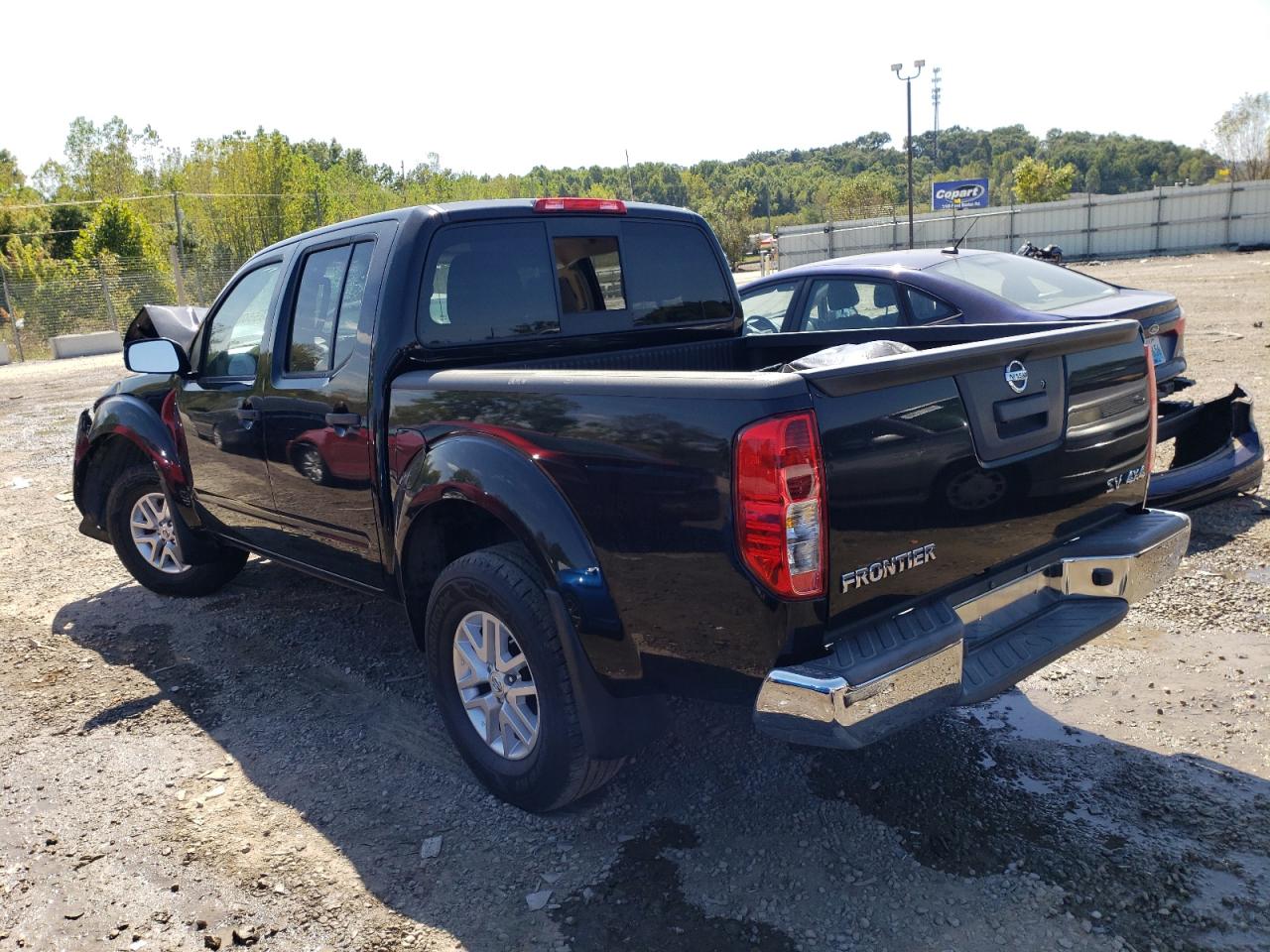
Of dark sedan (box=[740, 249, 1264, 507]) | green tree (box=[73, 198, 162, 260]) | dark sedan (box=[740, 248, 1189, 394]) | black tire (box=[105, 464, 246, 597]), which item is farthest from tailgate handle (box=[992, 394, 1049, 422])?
green tree (box=[73, 198, 162, 260])

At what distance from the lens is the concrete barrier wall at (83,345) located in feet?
93.8

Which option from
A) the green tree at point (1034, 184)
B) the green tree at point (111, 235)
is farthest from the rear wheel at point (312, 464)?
the green tree at point (1034, 184)

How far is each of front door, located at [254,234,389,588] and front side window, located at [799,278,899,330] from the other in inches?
149

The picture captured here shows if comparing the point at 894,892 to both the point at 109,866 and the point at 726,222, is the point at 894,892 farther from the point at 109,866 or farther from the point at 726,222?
the point at 726,222

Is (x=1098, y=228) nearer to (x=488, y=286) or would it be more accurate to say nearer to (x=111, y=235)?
(x=488, y=286)

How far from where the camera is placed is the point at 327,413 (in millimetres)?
3867

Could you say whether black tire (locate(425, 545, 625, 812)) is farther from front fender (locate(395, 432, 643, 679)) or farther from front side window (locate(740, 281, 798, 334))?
front side window (locate(740, 281, 798, 334))

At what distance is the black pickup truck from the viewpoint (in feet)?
8.05

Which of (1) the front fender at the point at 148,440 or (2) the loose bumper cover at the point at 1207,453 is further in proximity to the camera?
(2) the loose bumper cover at the point at 1207,453

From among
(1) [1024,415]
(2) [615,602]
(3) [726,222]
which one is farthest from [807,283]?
(3) [726,222]

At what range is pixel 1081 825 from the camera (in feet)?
9.78

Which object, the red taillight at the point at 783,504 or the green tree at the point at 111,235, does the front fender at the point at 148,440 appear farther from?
the green tree at the point at 111,235

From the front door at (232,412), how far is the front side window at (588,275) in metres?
1.37

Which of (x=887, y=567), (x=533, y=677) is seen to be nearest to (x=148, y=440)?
(x=533, y=677)
